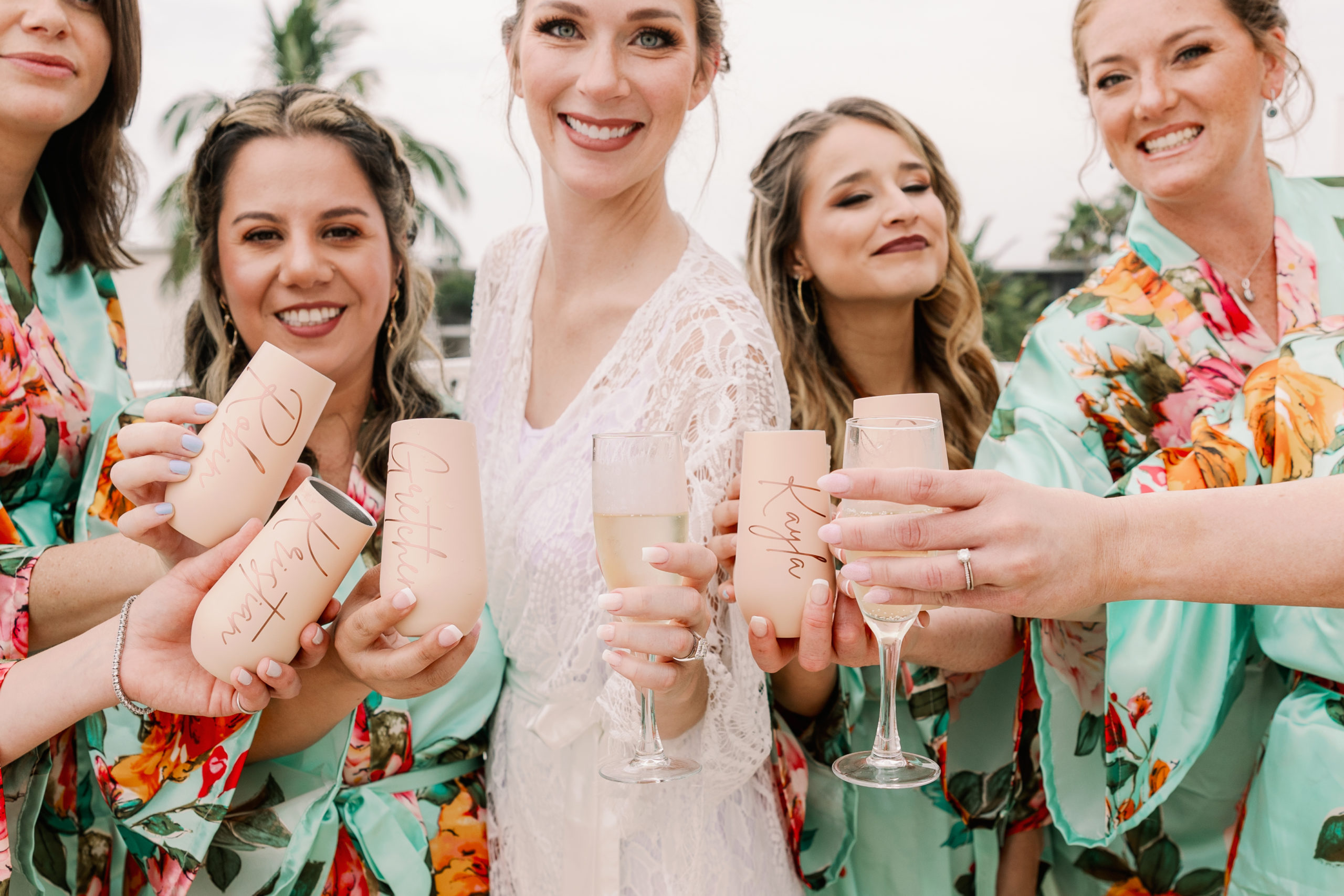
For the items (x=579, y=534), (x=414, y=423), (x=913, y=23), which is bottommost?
(x=579, y=534)

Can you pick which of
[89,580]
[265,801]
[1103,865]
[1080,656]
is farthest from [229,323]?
[1103,865]

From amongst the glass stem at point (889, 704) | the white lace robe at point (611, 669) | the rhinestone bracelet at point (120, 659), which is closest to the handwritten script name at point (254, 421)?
the rhinestone bracelet at point (120, 659)

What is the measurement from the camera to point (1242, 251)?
96.5 inches

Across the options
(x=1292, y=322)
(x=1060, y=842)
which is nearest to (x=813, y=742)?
(x=1060, y=842)

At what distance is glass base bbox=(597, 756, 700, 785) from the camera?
1.52 metres

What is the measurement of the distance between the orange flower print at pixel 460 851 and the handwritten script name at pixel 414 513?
886 millimetres

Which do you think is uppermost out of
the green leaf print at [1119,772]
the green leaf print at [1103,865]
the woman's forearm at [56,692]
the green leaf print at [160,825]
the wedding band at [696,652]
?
the wedding band at [696,652]

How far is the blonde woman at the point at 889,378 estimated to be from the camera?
2275 mm

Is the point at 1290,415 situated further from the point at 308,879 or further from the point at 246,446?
the point at 308,879

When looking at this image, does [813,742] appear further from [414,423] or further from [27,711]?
[27,711]

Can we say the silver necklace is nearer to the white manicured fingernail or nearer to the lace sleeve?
the lace sleeve

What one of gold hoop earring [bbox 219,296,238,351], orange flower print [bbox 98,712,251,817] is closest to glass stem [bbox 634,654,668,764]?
orange flower print [bbox 98,712,251,817]

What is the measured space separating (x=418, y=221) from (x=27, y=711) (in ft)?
5.24

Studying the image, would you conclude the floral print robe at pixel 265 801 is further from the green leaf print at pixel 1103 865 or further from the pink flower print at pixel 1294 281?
the pink flower print at pixel 1294 281
